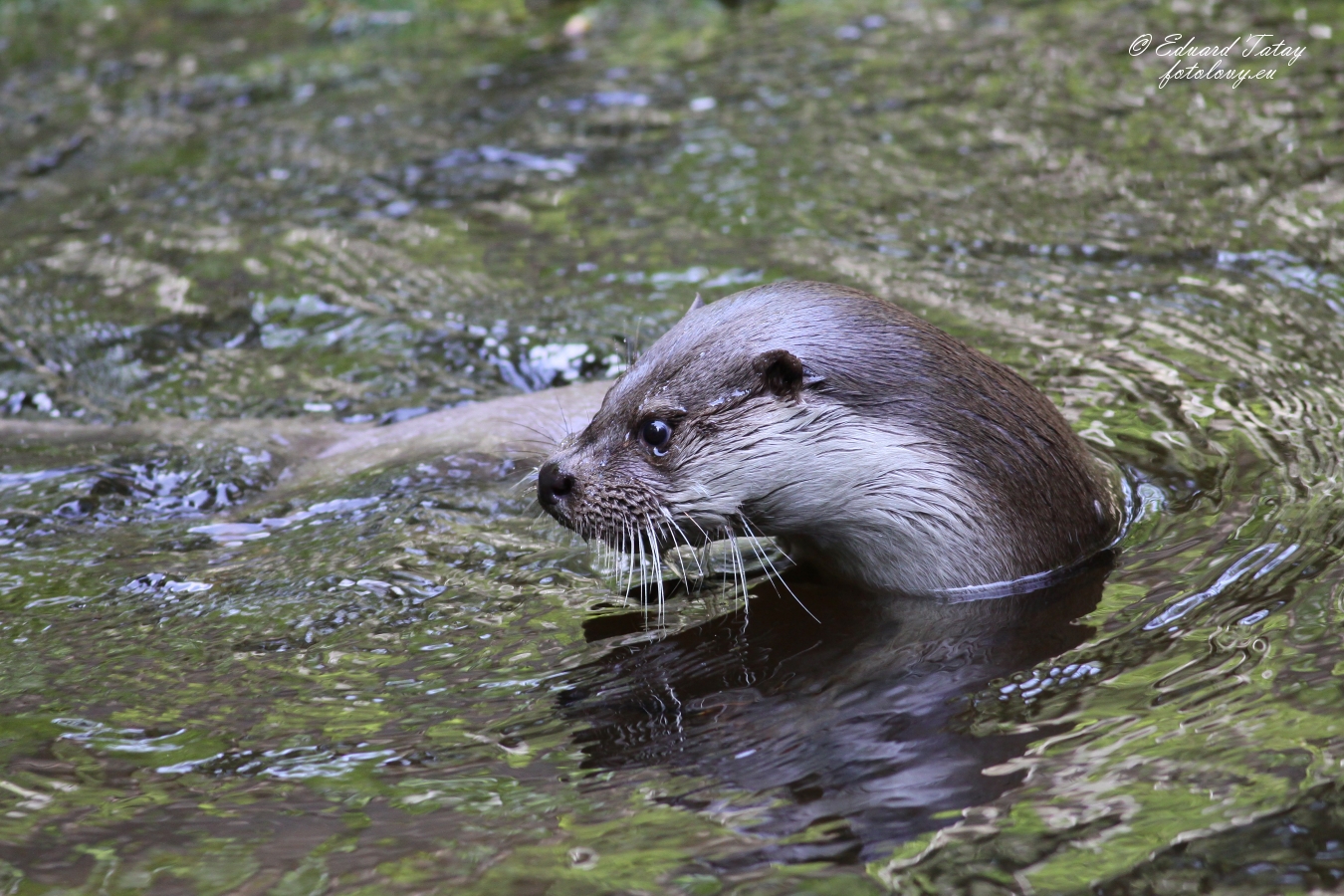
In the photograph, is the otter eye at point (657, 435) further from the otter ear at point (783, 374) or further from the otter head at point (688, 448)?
the otter ear at point (783, 374)

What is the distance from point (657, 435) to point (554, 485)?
262 millimetres

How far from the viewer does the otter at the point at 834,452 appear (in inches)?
121

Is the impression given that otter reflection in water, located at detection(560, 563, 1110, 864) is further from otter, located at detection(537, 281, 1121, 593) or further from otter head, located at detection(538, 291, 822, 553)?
otter head, located at detection(538, 291, 822, 553)

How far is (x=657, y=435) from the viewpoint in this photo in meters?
3.17

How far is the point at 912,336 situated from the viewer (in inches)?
124

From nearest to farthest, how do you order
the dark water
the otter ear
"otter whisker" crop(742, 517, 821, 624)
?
1. the dark water
2. the otter ear
3. "otter whisker" crop(742, 517, 821, 624)

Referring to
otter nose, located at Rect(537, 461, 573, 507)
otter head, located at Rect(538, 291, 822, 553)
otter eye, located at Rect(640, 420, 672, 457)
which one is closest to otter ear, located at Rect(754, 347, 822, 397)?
otter head, located at Rect(538, 291, 822, 553)

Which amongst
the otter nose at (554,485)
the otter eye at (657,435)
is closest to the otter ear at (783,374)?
the otter eye at (657,435)

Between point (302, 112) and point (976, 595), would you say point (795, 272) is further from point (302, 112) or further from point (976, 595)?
point (302, 112)

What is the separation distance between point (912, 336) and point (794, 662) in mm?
785

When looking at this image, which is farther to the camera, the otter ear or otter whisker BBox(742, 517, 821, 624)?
otter whisker BBox(742, 517, 821, 624)

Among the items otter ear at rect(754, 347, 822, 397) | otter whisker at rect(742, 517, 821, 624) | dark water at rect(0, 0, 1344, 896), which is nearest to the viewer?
dark water at rect(0, 0, 1344, 896)

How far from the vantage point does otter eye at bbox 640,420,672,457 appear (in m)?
3.16

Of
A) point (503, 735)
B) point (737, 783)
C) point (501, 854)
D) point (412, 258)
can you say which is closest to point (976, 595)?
point (737, 783)
